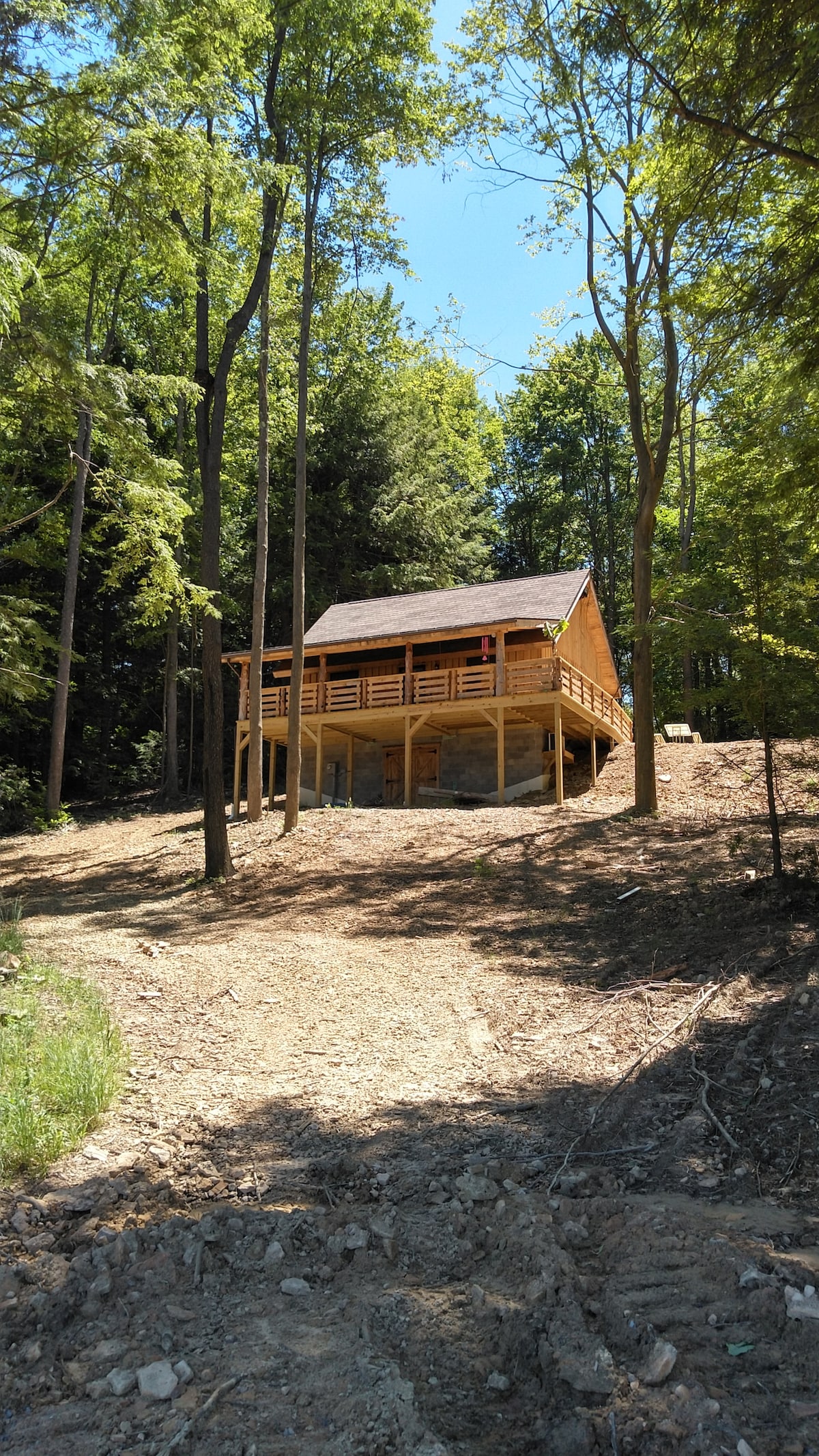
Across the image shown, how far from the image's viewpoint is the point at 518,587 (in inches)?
938

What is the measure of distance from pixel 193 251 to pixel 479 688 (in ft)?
38.4

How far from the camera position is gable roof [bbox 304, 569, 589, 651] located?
21125 mm

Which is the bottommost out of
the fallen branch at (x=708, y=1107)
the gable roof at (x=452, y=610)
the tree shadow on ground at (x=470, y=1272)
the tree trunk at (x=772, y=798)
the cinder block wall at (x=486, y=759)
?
the tree shadow on ground at (x=470, y=1272)

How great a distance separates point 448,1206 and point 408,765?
17131mm

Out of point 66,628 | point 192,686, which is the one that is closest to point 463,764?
point 192,686

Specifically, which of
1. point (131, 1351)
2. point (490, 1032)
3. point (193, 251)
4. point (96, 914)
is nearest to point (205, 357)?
point (193, 251)

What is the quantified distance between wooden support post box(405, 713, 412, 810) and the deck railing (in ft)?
1.75

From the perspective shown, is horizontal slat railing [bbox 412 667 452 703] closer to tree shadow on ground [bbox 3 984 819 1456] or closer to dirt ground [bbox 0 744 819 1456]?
dirt ground [bbox 0 744 819 1456]

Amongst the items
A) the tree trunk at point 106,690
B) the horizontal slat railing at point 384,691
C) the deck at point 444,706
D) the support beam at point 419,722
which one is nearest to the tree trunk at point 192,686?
the tree trunk at point 106,690

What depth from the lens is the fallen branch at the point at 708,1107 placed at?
4293mm

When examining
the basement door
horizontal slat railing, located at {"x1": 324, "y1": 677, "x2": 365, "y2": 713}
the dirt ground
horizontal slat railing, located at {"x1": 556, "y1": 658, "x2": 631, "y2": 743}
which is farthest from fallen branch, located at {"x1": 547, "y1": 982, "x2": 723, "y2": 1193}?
the basement door

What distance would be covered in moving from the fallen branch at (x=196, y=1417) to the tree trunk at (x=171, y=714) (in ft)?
78.9

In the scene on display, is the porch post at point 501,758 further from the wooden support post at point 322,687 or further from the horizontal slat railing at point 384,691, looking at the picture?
the wooden support post at point 322,687

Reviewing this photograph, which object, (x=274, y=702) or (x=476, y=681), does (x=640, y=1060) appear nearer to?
(x=476, y=681)
